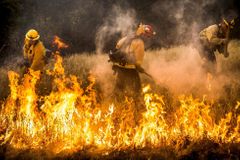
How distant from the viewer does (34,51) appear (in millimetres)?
10781

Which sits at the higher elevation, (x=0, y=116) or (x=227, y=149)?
(x=0, y=116)

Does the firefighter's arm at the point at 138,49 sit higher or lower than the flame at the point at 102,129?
higher

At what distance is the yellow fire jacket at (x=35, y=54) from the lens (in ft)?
35.4

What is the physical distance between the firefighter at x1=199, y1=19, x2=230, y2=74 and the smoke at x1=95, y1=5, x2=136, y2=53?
1315cm

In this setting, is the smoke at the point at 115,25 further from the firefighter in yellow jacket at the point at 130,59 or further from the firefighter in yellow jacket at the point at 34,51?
the firefighter in yellow jacket at the point at 130,59

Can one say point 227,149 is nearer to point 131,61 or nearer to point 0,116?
point 131,61

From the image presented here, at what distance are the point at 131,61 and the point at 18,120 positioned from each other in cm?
245

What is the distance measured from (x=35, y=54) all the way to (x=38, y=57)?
10 centimetres

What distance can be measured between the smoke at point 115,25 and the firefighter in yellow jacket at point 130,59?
48.8 feet

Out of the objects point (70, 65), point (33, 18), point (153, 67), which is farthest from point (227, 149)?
point (33, 18)

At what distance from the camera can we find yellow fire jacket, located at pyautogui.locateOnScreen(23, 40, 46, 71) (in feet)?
35.4

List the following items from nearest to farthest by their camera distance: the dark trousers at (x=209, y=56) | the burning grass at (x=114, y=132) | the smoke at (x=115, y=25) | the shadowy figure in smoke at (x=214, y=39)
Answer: the burning grass at (x=114, y=132)
the shadowy figure in smoke at (x=214, y=39)
the dark trousers at (x=209, y=56)
the smoke at (x=115, y=25)

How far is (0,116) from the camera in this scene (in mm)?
8578

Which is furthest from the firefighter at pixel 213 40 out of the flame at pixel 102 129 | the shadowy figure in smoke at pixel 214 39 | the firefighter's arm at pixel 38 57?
the firefighter's arm at pixel 38 57
